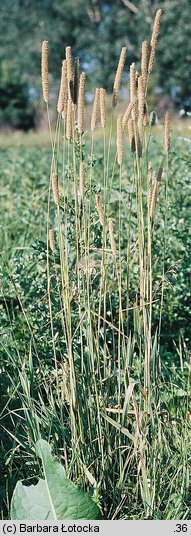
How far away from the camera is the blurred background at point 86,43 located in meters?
29.8

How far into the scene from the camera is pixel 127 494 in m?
2.09

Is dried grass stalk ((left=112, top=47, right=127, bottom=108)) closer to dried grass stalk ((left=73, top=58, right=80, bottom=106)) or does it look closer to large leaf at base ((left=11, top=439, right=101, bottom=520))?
dried grass stalk ((left=73, top=58, right=80, bottom=106))

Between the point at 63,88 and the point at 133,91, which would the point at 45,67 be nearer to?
the point at 63,88

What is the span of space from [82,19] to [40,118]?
15.6 ft

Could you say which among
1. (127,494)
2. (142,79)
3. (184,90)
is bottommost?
Answer: (127,494)

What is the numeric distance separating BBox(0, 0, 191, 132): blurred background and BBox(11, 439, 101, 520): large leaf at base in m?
28.3

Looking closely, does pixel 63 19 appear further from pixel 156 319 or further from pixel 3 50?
pixel 156 319

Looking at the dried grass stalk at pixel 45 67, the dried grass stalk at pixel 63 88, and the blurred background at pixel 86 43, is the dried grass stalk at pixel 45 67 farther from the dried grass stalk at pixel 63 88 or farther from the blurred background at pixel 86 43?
the blurred background at pixel 86 43

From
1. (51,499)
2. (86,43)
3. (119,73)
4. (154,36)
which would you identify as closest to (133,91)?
(119,73)

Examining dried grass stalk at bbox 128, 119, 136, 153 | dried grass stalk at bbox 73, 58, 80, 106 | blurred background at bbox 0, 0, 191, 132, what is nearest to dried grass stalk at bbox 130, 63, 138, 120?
dried grass stalk at bbox 128, 119, 136, 153

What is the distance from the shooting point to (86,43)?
108 ft

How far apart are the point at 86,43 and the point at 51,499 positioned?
1289 inches

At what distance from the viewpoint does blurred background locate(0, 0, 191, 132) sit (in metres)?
29.8
